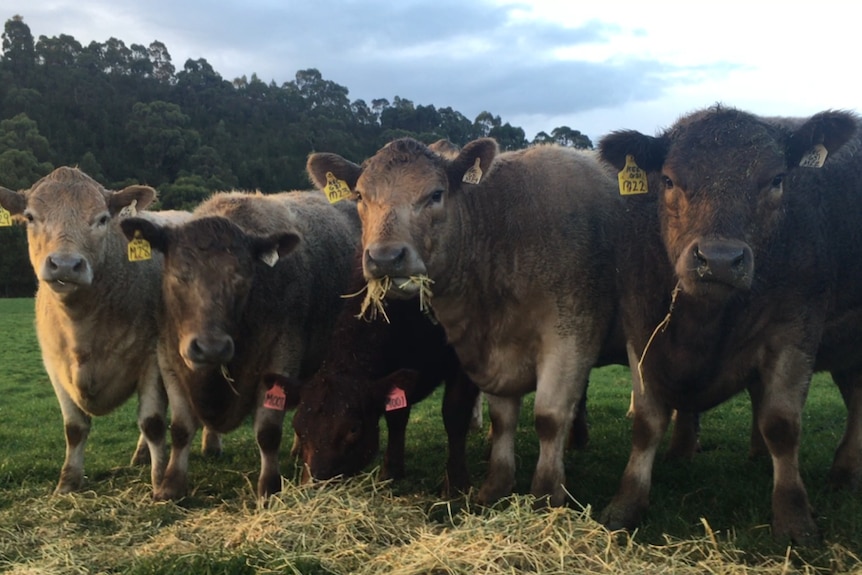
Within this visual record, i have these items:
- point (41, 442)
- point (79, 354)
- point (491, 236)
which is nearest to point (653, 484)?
point (491, 236)

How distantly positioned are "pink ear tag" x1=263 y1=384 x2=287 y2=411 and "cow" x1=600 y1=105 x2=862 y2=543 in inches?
106

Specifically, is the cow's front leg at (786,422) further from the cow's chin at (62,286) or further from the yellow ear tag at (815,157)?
the cow's chin at (62,286)

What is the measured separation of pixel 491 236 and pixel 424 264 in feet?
2.77

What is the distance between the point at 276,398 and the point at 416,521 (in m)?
1.80

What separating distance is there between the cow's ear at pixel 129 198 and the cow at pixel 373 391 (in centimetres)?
237

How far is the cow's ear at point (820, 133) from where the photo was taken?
4.71m

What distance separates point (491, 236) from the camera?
5.72 meters

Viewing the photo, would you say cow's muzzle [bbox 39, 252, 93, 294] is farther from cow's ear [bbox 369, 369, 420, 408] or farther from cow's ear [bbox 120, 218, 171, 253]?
cow's ear [bbox 369, 369, 420, 408]

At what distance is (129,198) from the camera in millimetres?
6941

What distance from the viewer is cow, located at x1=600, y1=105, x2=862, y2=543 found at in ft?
14.6

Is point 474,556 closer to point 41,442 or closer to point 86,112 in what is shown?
point 41,442

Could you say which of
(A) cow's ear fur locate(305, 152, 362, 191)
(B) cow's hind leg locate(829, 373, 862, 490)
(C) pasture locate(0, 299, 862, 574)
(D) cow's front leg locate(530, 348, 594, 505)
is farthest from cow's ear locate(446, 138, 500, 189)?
(B) cow's hind leg locate(829, 373, 862, 490)

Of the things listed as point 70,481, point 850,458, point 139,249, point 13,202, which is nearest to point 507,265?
point 850,458

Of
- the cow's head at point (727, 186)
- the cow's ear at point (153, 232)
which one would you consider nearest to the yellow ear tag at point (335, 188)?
the cow's ear at point (153, 232)
